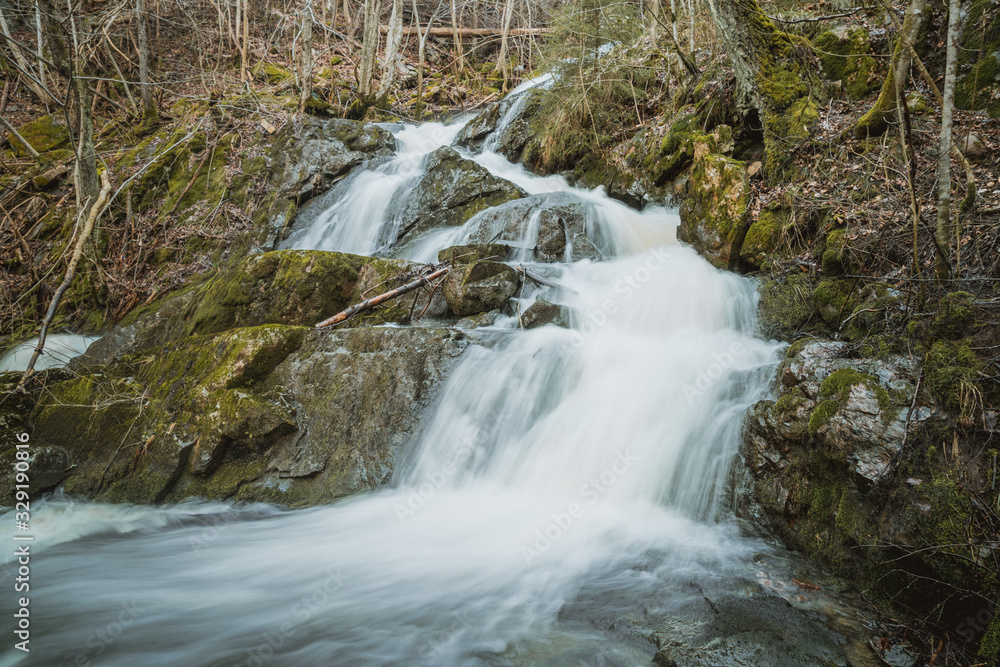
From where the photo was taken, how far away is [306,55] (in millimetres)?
11734

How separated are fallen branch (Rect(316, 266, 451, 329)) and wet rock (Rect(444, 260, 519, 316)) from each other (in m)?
0.27

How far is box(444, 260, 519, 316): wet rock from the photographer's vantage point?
6.20m

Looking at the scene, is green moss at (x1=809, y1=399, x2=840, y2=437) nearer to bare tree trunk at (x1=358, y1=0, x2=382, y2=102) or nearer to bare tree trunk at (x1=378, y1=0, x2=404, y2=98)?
bare tree trunk at (x1=358, y1=0, x2=382, y2=102)

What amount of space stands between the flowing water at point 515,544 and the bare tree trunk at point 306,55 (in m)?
9.67

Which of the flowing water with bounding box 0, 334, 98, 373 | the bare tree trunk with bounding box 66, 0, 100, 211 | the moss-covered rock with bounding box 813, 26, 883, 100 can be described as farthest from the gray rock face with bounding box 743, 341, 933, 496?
the bare tree trunk with bounding box 66, 0, 100, 211

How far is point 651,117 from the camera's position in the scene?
964cm

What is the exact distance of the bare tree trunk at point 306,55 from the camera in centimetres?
1149

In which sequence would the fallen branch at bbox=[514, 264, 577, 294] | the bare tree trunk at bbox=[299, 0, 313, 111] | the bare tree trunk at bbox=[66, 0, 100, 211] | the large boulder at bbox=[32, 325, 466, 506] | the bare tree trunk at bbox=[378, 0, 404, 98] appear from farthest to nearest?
the bare tree trunk at bbox=[378, 0, 404, 98] < the bare tree trunk at bbox=[299, 0, 313, 111] < the bare tree trunk at bbox=[66, 0, 100, 211] < the fallen branch at bbox=[514, 264, 577, 294] < the large boulder at bbox=[32, 325, 466, 506]

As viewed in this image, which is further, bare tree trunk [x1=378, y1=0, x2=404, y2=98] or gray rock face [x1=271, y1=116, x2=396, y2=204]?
bare tree trunk [x1=378, y1=0, x2=404, y2=98]

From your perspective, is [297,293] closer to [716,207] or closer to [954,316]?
[716,207]

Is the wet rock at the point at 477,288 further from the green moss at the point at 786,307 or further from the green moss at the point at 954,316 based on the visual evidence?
the green moss at the point at 954,316

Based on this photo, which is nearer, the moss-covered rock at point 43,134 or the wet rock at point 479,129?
the moss-covered rock at point 43,134

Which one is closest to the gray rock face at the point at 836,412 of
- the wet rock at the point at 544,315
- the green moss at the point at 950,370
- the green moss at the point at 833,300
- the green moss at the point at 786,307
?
the green moss at the point at 950,370

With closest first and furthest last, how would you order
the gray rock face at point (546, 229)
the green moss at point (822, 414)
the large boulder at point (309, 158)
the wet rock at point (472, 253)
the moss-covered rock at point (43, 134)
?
1. the green moss at point (822, 414)
2. the wet rock at point (472, 253)
3. the gray rock face at point (546, 229)
4. the large boulder at point (309, 158)
5. the moss-covered rock at point (43, 134)
